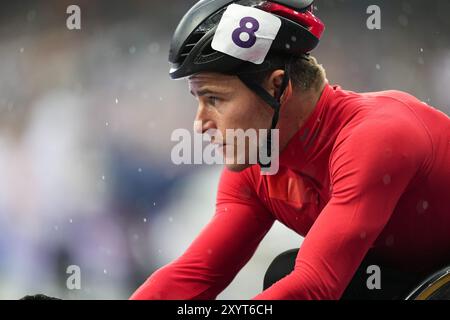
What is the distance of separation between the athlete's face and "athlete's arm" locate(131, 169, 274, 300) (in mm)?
207

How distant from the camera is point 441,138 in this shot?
1.46m

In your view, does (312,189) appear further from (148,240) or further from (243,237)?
(148,240)

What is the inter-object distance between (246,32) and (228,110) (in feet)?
0.50

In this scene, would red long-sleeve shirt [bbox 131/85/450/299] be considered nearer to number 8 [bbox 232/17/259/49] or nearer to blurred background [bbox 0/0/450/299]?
number 8 [bbox 232/17/259/49]

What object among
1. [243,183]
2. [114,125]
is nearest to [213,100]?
[243,183]

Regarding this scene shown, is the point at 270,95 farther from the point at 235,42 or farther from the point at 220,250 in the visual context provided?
the point at 220,250

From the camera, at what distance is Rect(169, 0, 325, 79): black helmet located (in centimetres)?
142

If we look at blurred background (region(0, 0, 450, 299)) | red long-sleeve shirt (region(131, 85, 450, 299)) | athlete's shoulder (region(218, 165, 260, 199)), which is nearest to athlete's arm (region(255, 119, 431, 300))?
red long-sleeve shirt (region(131, 85, 450, 299))

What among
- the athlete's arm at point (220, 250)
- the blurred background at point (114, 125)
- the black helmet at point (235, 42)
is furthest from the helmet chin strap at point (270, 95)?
the blurred background at point (114, 125)

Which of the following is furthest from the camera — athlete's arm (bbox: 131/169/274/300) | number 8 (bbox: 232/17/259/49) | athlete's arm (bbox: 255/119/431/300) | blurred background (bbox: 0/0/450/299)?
blurred background (bbox: 0/0/450/299)

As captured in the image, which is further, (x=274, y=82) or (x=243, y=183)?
(x=243, y=183)

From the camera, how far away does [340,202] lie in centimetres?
130

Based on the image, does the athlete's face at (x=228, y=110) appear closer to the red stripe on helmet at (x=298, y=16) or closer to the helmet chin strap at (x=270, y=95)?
the helmet chin strap at (x=270, y=95)
